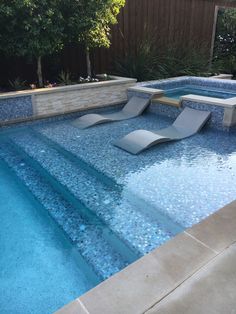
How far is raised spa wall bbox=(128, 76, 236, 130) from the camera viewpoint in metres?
4.91

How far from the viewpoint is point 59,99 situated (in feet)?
19.3

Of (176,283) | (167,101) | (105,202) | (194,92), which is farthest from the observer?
(194,92)

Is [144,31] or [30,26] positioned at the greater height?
[144,31]

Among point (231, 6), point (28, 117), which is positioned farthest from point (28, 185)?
point (231, 6)

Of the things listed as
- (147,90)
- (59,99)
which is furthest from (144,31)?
(59,99)

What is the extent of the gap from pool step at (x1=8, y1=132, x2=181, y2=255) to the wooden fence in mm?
3154

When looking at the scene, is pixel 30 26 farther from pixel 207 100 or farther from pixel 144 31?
pixel 144 31

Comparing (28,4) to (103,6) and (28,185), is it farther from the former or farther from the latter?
(28,185)

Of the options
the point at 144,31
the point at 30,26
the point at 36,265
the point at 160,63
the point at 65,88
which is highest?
the point at 144,31

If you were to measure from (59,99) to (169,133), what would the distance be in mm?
2491

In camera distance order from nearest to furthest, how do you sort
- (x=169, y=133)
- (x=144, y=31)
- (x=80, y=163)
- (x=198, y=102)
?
(x=80, y=163) < (x=169, y=133) < (x=198, y=102) < (x=144, y=31)

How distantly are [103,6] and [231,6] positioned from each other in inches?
316

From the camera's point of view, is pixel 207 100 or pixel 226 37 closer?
pixel 207 100

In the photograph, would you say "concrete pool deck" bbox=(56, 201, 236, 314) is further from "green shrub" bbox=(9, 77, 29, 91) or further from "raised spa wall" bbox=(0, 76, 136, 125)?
"green shrub" bbox=(9, 77, 29, 91)
